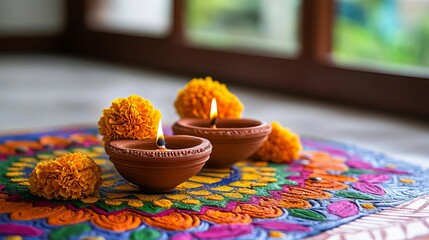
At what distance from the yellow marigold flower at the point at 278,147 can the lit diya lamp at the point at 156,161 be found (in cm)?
39

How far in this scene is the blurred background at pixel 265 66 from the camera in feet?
9.86

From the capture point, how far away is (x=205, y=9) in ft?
14.7

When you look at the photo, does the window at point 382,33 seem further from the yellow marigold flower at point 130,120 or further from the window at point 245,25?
the yellow marigold flower at point 130,120

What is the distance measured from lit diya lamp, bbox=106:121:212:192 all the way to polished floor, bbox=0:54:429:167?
887 mm

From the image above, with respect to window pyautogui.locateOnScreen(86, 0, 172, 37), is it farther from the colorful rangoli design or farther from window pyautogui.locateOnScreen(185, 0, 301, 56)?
the colorful rangoli design

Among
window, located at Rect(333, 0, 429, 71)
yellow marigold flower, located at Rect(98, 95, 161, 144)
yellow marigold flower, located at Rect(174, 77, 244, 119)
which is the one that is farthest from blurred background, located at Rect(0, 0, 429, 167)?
yellow marigold flower, located at Rect(98, 95, 161, 144)

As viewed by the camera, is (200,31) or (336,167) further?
(200,31)

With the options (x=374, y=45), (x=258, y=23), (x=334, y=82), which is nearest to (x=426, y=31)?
(x=374, y=45)

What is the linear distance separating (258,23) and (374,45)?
0.85m

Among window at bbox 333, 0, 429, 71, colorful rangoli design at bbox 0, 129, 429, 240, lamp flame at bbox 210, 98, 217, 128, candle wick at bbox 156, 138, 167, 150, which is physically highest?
window at bbox 333, 0, 429, 71

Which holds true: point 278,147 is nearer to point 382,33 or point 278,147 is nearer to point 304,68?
point 382,33

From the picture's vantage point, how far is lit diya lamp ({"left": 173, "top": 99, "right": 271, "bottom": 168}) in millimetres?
1782

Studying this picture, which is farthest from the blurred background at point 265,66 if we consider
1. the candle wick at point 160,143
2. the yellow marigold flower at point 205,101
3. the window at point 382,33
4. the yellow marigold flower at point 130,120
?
the candle wick at point 160,143

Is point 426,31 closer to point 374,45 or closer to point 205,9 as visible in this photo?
point 374,45
